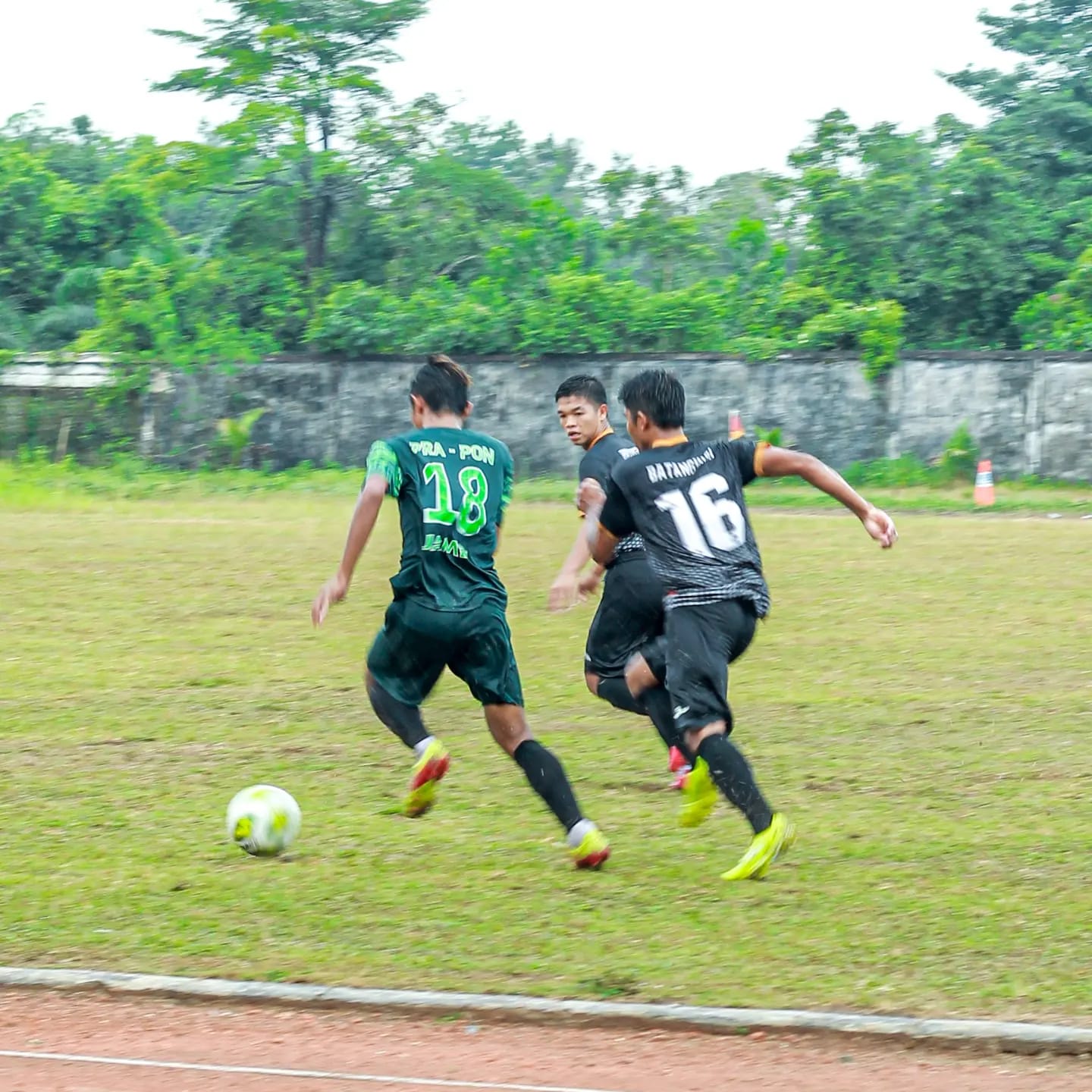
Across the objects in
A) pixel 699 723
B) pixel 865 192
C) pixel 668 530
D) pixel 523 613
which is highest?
pixel 865 192

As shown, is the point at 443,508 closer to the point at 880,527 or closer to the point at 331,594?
the point at 331,594

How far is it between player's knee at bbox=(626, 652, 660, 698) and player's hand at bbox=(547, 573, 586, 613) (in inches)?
22.9

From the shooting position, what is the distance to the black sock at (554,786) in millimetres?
5988

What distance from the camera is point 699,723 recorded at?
5895 millimetres

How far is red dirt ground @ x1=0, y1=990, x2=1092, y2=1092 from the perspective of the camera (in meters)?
4.07

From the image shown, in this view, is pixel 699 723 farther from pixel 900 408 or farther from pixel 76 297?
pixel 76 297

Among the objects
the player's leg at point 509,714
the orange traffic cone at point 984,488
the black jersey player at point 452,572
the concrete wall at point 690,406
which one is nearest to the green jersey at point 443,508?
the black jersey player at point 452,572

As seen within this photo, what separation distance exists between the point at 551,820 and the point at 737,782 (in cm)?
131

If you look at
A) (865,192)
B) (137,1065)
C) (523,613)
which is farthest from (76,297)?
(137,1065)

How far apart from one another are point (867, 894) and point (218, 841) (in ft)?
8.46

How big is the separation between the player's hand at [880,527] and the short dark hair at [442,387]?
157cm

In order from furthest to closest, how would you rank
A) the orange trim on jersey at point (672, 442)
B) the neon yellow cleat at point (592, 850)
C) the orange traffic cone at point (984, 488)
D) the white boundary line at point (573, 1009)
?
the orange traffic cone at point (984, 488), the orange trim on jersey at point (672, 442), the neon yellow cleat at point (592, 850), the white boundary line at point (573, 1009)

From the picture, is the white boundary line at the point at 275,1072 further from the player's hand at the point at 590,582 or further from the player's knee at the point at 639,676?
the player's hand at the point at 590,582

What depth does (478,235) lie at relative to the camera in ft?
125
